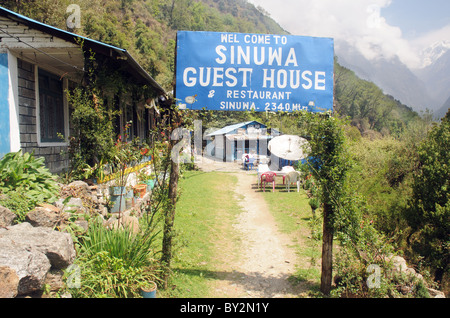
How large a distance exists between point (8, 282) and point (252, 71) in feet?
13.2

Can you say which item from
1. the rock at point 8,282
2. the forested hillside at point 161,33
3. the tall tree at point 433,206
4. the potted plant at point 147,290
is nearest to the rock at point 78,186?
the potted plant at point 147,290

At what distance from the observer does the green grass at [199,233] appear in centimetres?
467

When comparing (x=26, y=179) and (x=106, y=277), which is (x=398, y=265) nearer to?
(x=106, y=277)

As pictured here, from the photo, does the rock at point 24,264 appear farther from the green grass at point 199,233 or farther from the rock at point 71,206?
the green grass at point 199,233

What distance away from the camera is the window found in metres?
7.39

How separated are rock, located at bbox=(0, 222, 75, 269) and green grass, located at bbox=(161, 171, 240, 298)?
4.56 ft

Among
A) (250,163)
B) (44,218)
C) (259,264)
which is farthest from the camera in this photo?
(250,163)

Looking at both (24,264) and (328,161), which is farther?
(328,161)

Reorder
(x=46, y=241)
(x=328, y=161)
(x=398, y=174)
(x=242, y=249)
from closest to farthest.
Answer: (x=46, y=241) → (x=328, y=161) → (x=242, y=249) → (x=398, y=174)

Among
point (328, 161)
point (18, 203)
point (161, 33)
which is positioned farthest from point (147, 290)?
point (161, 33)

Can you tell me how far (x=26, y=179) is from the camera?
197 inches

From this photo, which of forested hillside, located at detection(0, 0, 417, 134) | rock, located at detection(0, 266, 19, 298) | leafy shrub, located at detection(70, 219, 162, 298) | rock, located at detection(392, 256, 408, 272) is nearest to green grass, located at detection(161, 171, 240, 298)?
leafy shrub, located at detection(70, 219, 162, 298)

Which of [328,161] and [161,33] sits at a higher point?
[161,33]

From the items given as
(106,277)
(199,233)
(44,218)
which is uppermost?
(44,218)
